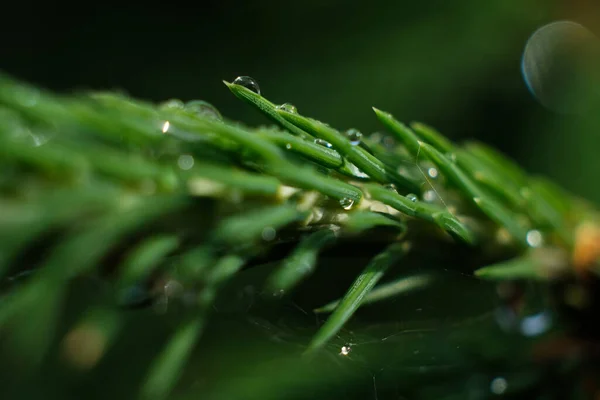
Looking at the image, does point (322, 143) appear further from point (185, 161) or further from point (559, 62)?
point (559, 62)

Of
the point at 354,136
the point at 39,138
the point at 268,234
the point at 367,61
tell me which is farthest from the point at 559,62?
the point at 39,138

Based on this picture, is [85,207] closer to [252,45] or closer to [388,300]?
[388,300]

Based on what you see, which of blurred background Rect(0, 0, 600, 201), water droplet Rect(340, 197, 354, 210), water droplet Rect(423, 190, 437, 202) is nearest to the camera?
water droplet Rect(340, 197, 354, 210)

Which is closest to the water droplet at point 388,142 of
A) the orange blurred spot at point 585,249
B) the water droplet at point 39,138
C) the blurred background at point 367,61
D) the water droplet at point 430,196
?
the water droplet at point 430,196

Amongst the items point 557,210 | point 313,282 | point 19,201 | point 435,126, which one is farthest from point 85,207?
point 435,126

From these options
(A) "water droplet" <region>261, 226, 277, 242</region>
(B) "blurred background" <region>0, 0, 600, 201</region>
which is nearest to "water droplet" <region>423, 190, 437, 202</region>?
(A) "water droplet" <region>261, 226, 277, 242</region>

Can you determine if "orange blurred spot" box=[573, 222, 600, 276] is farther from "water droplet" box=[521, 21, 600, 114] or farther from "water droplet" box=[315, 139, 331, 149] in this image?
"water droplet" box=[521, 21, 600, 114]

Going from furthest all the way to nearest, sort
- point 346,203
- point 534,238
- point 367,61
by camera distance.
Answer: point 367,61 < point 534,238 < point 346,203
